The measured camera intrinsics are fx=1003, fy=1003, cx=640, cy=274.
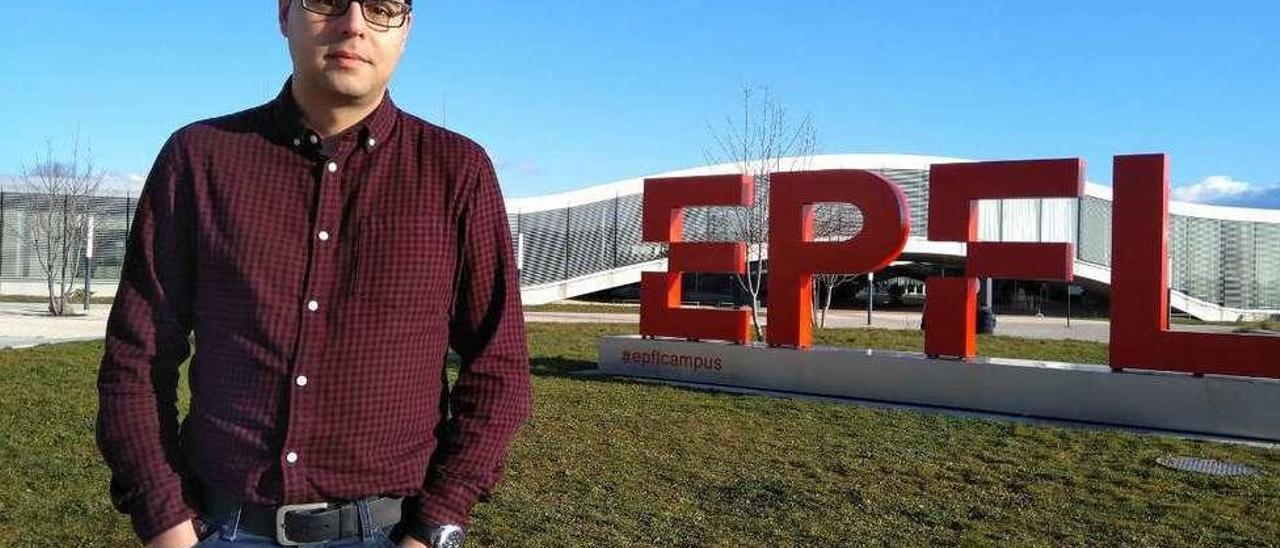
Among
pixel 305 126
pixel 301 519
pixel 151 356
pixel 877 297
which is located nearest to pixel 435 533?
pixel 301 519

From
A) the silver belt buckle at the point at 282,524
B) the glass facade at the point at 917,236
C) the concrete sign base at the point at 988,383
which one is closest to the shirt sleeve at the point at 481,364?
the silver belt buckle at the point at 282,524

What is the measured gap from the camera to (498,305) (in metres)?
2.13

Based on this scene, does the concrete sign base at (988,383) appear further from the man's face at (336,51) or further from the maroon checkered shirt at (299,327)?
the man's face at (336,51)

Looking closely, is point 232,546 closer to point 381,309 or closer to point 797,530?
point 381,309

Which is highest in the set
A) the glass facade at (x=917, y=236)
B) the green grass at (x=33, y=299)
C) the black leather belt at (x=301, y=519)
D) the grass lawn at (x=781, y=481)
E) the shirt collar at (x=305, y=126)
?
the glass facade at (x=917, y=236)

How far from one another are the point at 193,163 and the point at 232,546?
745mm

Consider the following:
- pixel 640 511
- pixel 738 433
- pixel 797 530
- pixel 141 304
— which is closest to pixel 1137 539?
pixel 797 530

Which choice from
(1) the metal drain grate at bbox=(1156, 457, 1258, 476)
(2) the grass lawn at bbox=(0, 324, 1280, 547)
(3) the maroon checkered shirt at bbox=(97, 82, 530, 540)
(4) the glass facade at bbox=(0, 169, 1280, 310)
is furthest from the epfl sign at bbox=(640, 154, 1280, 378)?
(4) the glass facade at bbox=(0, 169, 1280, 310)

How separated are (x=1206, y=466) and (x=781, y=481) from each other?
384cm

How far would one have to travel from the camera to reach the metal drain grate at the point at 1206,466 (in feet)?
26.7

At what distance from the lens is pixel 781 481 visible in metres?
7.33

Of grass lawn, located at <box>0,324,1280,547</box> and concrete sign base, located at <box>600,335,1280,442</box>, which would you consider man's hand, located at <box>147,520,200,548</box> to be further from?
concrete sign base, located at <box>600,335,1280,442</box>

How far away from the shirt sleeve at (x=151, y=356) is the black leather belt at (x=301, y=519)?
4.3 inches

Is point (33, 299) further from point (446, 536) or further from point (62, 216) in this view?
point (446, 536)
